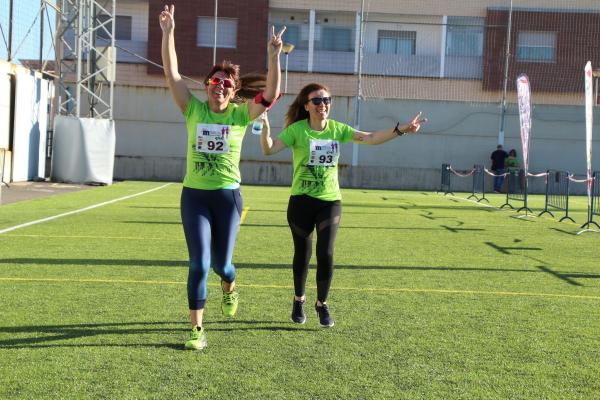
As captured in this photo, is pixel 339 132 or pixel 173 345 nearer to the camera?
pixel 173 345

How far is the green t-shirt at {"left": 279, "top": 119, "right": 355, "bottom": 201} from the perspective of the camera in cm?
679

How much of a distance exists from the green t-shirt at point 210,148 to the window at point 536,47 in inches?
1330

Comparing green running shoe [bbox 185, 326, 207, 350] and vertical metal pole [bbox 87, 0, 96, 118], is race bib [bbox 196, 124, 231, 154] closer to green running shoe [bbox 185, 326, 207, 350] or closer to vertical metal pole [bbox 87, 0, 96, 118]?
green running shoe [bbox 185, 326, 207, 350]

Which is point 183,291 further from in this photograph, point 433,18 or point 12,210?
point 433,18

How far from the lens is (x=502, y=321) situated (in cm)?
697

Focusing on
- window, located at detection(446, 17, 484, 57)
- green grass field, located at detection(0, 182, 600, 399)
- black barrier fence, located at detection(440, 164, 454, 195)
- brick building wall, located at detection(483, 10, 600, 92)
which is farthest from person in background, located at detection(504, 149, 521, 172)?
green grass field, located at detection(0, 182, 600, 399)

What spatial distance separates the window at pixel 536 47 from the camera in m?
38.1

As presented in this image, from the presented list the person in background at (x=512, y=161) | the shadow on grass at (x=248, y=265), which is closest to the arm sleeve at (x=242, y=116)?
the shadow on grass at (x=248, y=265)

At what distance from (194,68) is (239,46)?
7.78 feet

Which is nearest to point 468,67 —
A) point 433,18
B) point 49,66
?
point 433,18

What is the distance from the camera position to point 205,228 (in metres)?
5.95

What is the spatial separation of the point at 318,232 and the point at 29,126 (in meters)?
23.5

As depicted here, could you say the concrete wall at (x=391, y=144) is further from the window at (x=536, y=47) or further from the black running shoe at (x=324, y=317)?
the black running shoe at (x=324, y=317)

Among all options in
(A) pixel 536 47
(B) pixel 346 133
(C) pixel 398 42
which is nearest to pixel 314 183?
(B) pixel 346 133
